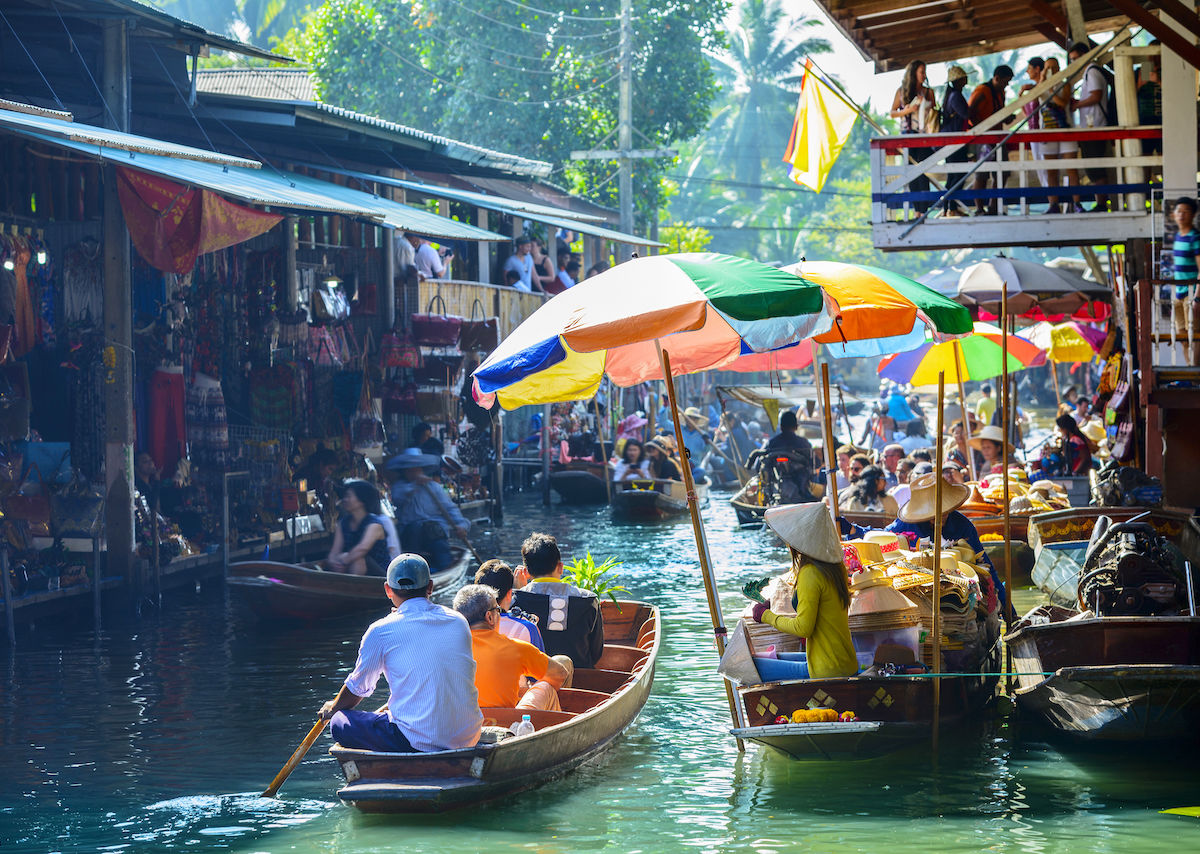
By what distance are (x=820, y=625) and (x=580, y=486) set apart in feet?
54.0

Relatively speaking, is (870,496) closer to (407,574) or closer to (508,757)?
(508,757)

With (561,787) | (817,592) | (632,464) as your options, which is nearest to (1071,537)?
(817,592)

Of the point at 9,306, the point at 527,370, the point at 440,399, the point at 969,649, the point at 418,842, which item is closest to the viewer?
the point at 418,842

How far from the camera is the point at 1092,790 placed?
7.96 metres

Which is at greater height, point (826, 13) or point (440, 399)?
point (826, 13)

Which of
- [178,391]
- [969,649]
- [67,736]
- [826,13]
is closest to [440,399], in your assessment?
[178,391]

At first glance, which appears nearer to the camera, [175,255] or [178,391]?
[175,255]

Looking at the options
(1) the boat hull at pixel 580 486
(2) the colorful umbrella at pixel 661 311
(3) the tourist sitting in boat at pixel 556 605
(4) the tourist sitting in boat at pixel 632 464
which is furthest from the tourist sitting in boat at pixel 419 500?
(1) the boat hull at pixel 580 486

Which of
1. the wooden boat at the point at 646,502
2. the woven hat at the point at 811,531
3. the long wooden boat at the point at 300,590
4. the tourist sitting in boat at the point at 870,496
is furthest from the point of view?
the wooden boat at the point at 646,502

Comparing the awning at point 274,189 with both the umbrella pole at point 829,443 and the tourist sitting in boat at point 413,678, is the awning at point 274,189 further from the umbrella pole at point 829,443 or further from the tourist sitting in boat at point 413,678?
the tourist sitting in boat at point 413,678

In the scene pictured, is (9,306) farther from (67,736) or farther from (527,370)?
(527,370)

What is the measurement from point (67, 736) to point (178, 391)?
583 cm

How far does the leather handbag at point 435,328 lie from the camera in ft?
62.8

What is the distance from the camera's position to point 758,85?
57188mm
